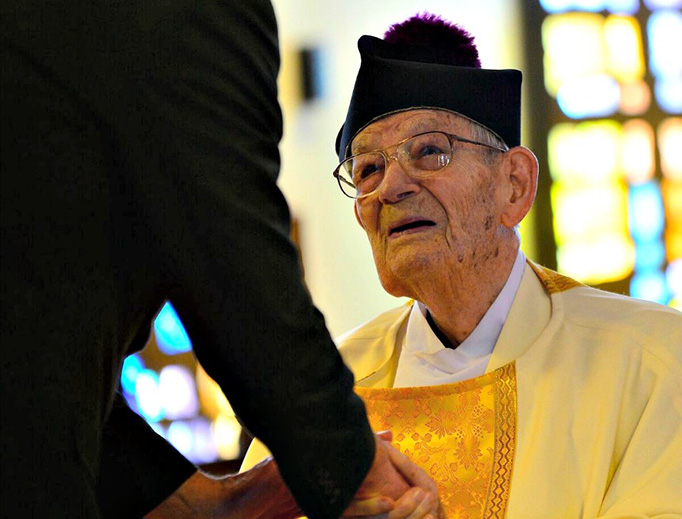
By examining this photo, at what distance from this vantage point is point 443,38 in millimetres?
3275

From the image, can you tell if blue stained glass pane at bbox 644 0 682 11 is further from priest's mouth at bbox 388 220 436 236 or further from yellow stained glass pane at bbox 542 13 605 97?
priest's mouth at bbox 388 220 436 236

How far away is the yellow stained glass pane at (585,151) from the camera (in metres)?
8.66

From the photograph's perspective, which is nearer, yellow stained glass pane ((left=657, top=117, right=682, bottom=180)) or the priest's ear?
the priest's ear

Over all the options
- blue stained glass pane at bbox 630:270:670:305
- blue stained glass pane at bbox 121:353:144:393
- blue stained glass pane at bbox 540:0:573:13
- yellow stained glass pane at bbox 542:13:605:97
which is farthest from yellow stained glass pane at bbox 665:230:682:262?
blue stained glass pane at bbox 121:353:144:393

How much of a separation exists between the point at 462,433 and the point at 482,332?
0.31m

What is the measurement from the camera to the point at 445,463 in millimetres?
2803

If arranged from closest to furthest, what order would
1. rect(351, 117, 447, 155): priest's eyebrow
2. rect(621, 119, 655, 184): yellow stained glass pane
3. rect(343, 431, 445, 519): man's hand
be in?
rect(343, 431, 445, 519): man's hand < rect(351, 117, 447, 155): priest's eyebrow < rect(621, 119, 655, 184): yellow stained glass pane

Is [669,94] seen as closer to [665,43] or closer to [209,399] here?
[665,43]

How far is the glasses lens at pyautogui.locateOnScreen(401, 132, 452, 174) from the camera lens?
3.03 m

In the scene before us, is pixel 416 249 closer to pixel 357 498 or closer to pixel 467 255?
pixel 467 255

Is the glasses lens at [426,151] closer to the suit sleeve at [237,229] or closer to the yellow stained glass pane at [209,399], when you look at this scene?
the suit sleeve at [237,229]

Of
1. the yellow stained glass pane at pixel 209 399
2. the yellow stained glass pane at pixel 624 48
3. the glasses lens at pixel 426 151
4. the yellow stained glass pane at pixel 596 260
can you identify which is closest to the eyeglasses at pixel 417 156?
the glasses lens at pixel 426 151

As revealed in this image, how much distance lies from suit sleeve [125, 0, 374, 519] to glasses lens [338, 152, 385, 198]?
4.72 ft

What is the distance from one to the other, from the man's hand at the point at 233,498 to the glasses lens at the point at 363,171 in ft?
3.42
